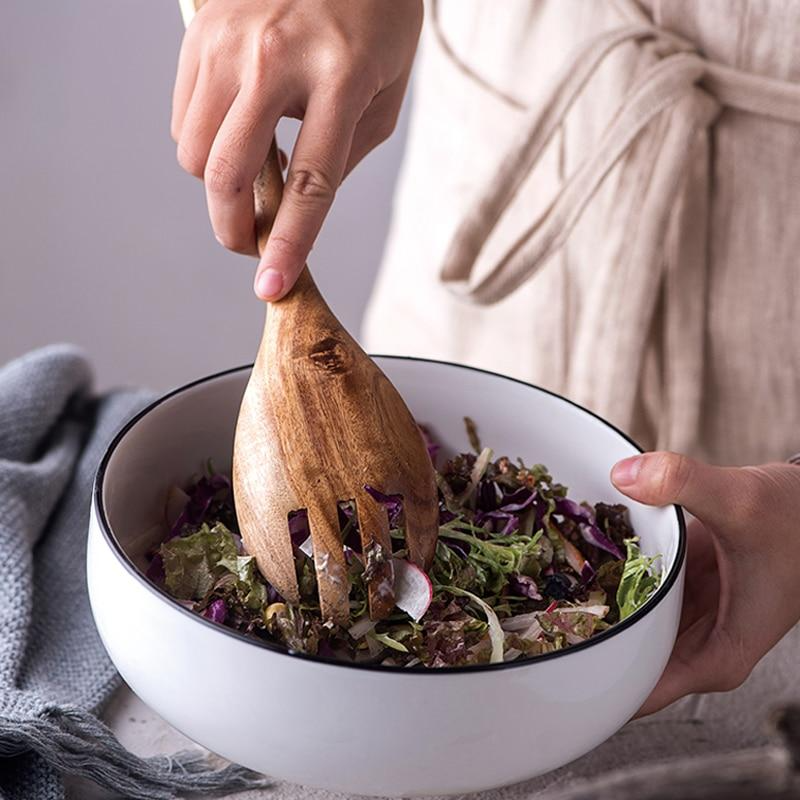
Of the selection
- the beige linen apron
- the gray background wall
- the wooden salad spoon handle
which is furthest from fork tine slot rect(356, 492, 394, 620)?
the gray background wall

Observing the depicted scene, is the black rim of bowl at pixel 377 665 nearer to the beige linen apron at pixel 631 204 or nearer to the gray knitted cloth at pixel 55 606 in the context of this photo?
the gray knitted cloth at pixel 55 606

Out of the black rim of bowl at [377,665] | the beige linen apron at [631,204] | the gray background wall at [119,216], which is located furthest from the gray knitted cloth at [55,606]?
the gray background wall at [119,216]

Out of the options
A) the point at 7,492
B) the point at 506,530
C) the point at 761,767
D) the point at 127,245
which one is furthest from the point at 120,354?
the point at 761,767

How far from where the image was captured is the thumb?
32.5 inches

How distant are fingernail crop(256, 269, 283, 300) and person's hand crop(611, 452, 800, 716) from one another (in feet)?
0.92

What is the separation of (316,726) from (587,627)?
8.8 inches

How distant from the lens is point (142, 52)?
2111mm

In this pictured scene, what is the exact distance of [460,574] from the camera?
851 mm

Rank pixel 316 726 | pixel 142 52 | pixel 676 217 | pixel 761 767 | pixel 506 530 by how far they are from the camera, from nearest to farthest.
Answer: pixel 761 767 → pixel 316 726 → pixel 506 530 → pixel 676 217 → pixel 142 52

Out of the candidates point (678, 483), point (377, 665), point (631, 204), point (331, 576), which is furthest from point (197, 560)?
point (631, 204)

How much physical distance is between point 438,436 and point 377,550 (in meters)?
0.26

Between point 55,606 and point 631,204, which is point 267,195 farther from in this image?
point 631,204

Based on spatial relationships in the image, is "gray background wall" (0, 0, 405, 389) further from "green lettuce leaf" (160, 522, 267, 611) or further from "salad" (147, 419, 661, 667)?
"green lettuce leaf" (160, 522, 267, 611)

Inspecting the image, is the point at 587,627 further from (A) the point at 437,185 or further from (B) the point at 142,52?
(B) the point at 142,52
